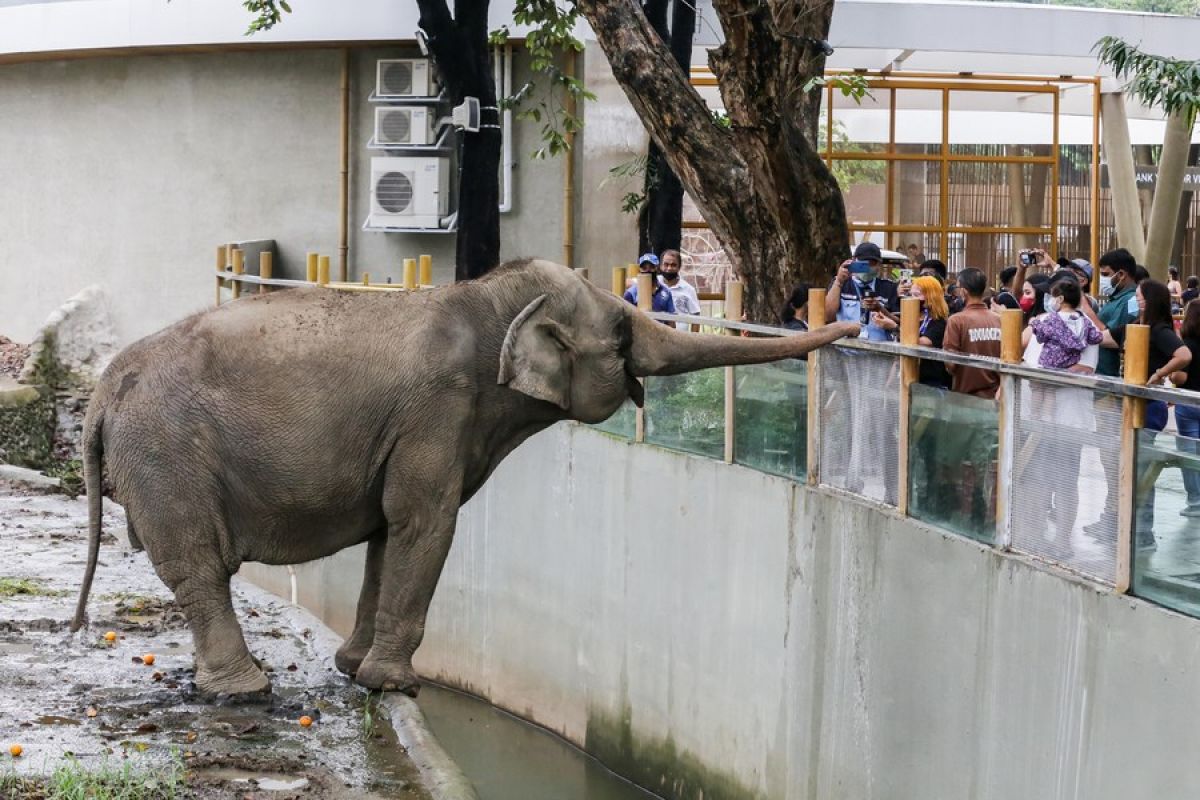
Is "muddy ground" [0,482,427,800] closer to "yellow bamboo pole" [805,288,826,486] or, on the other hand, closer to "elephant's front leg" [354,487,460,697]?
"elephant's front leg" [354,487,460,697]

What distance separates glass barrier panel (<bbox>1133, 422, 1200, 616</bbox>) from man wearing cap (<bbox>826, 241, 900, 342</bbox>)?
3.60 m

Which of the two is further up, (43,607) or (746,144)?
(746,144)

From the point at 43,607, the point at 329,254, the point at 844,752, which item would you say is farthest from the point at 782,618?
the point at 329,254

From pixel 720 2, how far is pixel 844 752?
14.5 ft

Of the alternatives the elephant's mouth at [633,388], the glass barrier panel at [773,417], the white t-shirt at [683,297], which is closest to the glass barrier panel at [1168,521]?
the elephant's mouth at [633,388]

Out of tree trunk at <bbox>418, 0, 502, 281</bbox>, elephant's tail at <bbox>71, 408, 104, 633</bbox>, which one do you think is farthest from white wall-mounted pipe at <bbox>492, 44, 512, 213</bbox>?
elephant's tail at <bbox>71, 408, 104, 633</bbox>

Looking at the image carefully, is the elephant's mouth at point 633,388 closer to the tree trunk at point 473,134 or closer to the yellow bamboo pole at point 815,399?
the yellow bamboo pole at point 815,399

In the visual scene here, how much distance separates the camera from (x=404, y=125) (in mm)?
19359

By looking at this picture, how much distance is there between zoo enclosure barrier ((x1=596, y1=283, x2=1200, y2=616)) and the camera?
746cm

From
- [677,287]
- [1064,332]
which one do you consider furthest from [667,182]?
[1064,332]

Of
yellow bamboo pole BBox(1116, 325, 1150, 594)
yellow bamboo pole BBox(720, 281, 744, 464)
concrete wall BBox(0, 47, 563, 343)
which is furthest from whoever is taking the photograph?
concrete wall BBox(0, 47, 563, 343)

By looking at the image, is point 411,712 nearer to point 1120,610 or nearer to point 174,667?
point 174,667

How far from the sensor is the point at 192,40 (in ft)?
64.7

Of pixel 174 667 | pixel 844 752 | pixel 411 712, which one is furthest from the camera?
pixel 844 752
